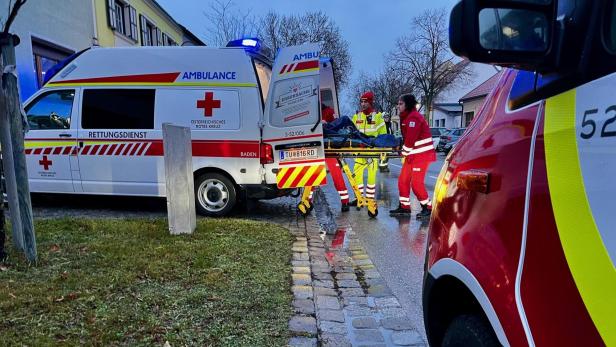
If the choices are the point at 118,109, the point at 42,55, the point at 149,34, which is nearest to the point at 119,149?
the point at 118,109

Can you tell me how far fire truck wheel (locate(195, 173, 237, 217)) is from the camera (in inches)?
276

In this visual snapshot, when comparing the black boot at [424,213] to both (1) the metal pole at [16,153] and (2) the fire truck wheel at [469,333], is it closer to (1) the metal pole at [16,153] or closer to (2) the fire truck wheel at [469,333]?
(1) the metal pole at [16,153]

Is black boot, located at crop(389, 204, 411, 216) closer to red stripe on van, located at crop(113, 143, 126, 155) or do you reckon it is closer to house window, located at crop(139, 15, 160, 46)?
red stripe on van, located at crop(113, 143, 126, 155)

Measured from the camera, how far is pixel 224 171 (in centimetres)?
699

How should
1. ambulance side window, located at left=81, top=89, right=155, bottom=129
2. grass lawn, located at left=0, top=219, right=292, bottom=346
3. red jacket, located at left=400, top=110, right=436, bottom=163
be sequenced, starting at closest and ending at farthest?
grass lawn, located at left=0, top=219, right=292, bottom=346 → ambulance side window, located at left=81, top=89, right=155, bottom=129 → red jacket, located at left=400, top=110, right=436, bottom=163

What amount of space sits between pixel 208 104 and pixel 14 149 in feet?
9.69

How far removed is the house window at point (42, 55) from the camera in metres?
13.6

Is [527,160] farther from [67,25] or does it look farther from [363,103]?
[67,25]

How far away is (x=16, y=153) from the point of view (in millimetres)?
4172

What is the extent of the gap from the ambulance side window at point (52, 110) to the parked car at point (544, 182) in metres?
6.93

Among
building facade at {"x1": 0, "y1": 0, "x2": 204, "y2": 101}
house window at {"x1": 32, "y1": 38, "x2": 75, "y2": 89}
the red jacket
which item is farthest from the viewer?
house window at {"x1": 32, "y1": 38, "x2": 75, "y2": 89}

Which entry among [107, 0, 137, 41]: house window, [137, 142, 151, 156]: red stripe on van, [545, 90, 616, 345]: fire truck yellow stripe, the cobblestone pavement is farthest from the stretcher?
[107, 0, 137, 41]: house window

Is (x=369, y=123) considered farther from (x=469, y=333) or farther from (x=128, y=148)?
(x=469, y=333)

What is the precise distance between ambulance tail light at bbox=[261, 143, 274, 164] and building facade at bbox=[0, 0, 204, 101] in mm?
5240
